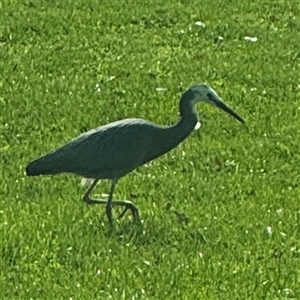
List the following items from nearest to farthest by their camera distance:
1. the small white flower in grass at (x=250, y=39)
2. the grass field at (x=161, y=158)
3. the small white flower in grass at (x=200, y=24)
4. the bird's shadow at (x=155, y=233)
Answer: the grass field at (x=161, y=158)
the bird's shadow at (x=155, y=233)
the small white flower in grass at (x=250, y=39)
the small white flower in grass at (x=200, y=24)

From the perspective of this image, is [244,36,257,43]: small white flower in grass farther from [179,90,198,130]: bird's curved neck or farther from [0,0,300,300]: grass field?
[179,90,198,130]: bird's curved neck

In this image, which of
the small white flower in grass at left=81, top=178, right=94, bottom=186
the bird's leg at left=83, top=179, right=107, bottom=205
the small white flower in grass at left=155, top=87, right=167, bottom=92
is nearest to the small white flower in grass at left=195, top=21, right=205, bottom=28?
the small white flower in grass at left=155, top=87, right=167, bottom=92

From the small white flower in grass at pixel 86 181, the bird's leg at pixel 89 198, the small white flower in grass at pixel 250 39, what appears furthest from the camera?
the small white flower in grass at pixel 250 39

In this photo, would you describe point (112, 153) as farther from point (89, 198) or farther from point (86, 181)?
point (86, 181)

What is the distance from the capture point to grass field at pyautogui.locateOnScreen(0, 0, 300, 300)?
25.2 ft

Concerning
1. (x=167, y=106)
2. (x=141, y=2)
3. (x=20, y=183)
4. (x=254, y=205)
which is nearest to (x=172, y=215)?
(x=254, y=205)

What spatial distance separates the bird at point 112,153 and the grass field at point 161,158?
0.94 feet

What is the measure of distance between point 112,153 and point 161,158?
1.80m

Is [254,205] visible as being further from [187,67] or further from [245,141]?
[187,67]

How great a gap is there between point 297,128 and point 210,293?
421 cm

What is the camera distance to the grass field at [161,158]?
767 cm

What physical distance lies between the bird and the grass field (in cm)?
29

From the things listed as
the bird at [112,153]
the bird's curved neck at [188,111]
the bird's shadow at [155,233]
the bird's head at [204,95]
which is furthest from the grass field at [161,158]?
the bird's head at [204,95]

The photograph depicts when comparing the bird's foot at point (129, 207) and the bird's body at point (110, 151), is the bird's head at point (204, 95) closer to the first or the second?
the bird's body at point (110, 151)
